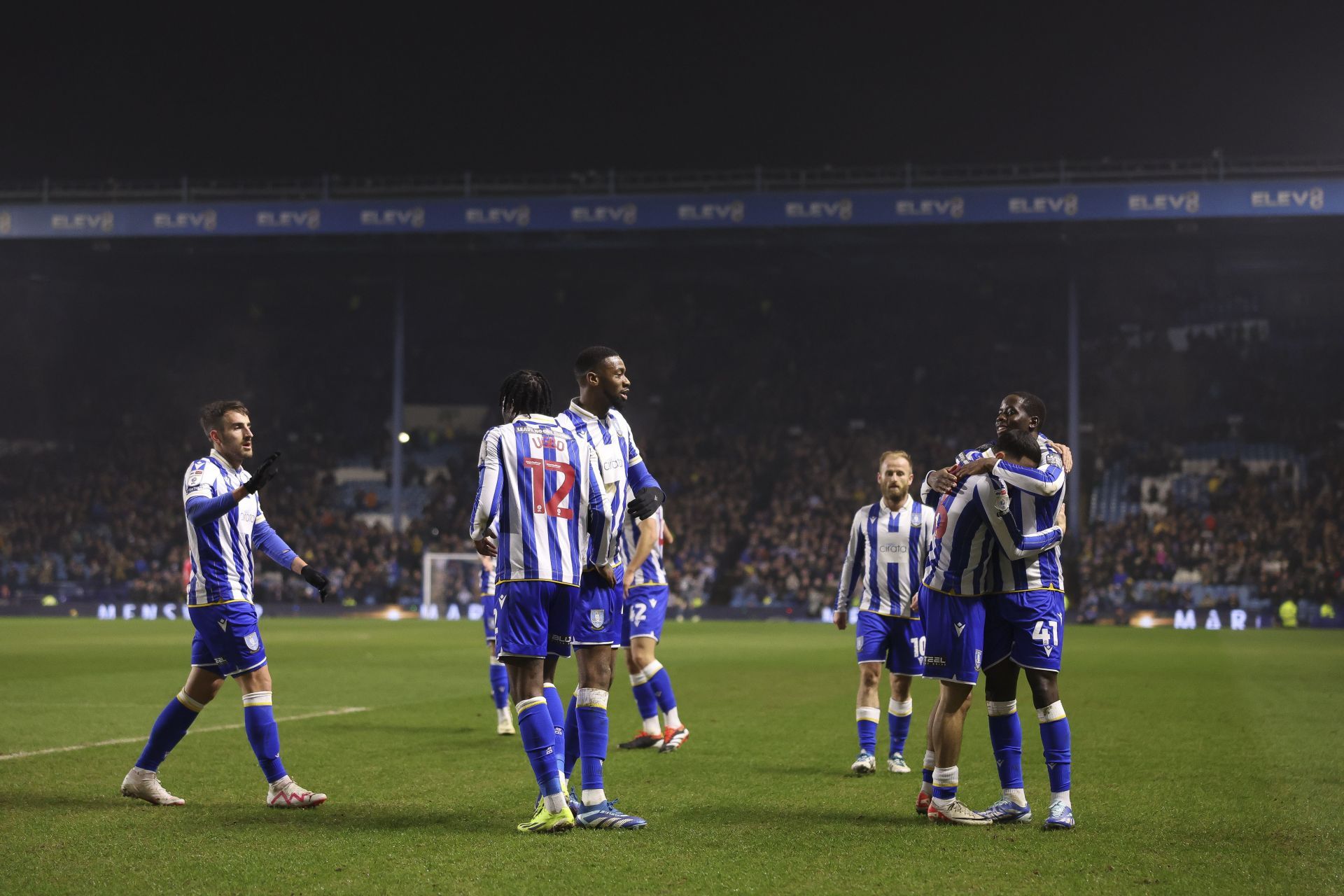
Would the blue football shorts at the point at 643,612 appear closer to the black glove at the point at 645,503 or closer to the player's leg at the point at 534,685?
the black glove at the point at 645,503

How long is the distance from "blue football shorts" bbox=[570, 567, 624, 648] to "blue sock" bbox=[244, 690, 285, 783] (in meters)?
2.11

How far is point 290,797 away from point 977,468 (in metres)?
4.57

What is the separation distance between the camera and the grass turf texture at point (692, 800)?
6.39 m

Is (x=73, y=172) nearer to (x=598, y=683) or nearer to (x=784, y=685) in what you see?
(x=784, y=685)

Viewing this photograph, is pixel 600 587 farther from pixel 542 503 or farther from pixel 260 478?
pixel 260 478

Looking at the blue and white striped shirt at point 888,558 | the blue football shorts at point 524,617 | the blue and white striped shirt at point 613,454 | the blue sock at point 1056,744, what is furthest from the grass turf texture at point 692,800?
the blue and white striped shirt at point 613,454

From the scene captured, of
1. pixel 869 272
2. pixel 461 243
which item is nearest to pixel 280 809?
pixel 461 243

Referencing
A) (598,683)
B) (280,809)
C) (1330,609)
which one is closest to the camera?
(598,683)

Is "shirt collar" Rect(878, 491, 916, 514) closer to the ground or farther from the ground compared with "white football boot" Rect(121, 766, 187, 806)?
farther from the ground

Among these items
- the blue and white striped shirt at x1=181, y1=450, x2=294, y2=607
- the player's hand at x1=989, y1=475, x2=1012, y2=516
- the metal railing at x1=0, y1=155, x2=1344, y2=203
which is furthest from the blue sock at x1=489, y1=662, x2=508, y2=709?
the metal railing at x1=0, y1=155, x2=1344, y2=203

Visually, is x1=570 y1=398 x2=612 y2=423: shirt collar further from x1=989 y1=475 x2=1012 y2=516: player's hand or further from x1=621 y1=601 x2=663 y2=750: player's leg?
x1=621 y1=601 x2=663 y2=750: player's leg

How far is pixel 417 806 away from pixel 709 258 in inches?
1616

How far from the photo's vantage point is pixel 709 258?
48.3 metres

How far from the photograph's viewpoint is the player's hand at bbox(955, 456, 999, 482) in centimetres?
749
